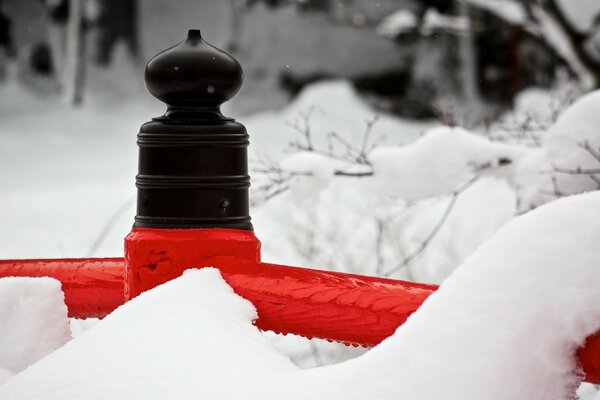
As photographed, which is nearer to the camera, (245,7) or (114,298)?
(114,298)

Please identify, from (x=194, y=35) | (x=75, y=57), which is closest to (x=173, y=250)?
(x=194, y=35)

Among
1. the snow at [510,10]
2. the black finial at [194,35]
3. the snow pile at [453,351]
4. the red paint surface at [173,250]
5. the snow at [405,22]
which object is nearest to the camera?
the snow pile at [453,351]

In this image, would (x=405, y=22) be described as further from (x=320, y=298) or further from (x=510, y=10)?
(x=320, y=298)

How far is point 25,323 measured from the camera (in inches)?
70.9

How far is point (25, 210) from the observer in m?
11.7

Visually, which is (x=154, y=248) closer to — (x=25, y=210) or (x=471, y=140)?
(x=471, y=140)

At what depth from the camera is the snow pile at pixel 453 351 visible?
3.31ft

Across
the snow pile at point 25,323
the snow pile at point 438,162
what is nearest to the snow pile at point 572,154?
the snow pile at point 438,162

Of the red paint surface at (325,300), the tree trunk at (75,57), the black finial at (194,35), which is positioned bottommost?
the red paint surface at (325,300)

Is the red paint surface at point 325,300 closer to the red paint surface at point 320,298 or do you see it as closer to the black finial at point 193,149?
the red paint surface at point 320,298

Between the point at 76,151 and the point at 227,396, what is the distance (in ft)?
48.3

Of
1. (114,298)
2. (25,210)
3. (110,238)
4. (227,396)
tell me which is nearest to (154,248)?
(114,298)

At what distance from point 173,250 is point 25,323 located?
0.43 m

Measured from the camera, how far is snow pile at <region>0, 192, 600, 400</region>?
1.01m
